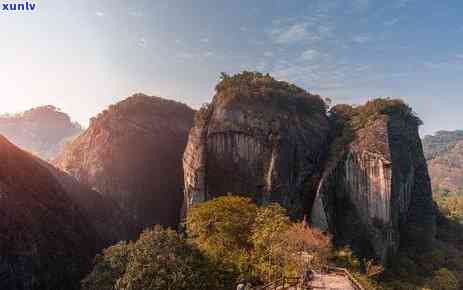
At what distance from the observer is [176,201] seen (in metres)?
52.1

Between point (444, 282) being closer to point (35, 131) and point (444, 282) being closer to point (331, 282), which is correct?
point (331, 282)

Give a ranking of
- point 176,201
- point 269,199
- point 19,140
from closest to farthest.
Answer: point 269,199 < point 176,201 < point 19,140

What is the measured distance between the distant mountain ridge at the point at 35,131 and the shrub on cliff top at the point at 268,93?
170909 mm

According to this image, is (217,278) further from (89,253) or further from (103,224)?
(103,224)

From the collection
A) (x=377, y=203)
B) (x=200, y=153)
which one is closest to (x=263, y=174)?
(x=200, y=153)

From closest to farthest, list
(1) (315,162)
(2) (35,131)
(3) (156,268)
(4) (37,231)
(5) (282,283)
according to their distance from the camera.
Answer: (3) (156,268), (5) (282,283), (4) (37,231), (1) (315,162), (2) (35,131)

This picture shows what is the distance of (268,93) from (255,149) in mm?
8025

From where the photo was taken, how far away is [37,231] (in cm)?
2747

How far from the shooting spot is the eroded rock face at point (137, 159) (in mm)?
Result: 48562

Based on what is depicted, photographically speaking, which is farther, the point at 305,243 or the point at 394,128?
the point at 394,128

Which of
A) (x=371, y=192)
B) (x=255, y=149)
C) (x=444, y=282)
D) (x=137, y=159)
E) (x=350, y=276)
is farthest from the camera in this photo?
(x=137, y=159)

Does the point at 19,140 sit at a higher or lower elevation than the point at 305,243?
higher

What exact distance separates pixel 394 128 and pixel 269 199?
1989cm

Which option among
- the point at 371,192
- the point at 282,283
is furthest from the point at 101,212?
the point at 371,192
